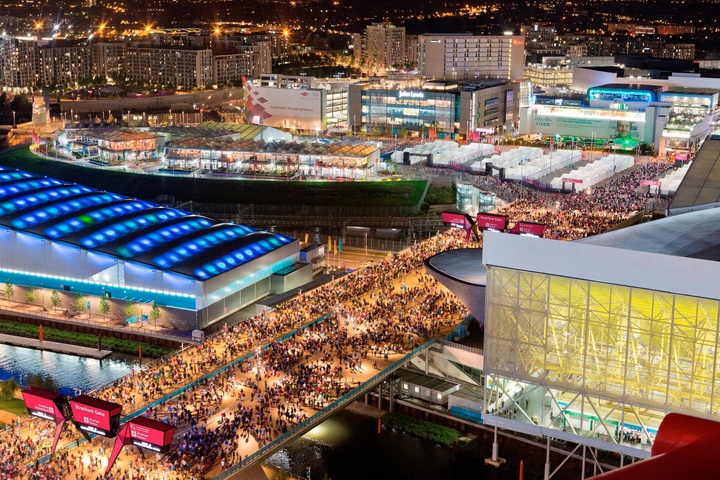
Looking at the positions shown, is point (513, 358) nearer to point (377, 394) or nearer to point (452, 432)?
point (452, 432)

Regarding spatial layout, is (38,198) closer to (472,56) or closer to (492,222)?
(492,222)

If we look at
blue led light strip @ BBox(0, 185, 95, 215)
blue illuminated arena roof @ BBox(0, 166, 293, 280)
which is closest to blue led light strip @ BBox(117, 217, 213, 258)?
Answer: blue illuminated arena roof @ BBox(0, 166, 293, 280)

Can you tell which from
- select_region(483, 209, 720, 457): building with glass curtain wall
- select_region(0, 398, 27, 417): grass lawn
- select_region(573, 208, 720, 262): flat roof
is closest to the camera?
select_region(483, 209, 720, 457): building with glass curtain wall

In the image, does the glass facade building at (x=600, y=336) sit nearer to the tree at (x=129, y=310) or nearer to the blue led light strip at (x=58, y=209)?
the tree at (x=129, y=310)

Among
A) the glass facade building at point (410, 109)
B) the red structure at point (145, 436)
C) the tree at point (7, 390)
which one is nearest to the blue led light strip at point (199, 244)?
the tree at point (7, 390)

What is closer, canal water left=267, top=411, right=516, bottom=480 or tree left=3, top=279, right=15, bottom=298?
canal water left=267, top=411, right=516, bottom=480

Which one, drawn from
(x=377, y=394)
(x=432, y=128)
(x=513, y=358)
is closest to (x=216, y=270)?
(x=377, y=394)

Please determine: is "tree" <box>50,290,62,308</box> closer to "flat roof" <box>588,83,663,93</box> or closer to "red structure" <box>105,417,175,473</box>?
"red structure" <box>105,417,175,473</box>
